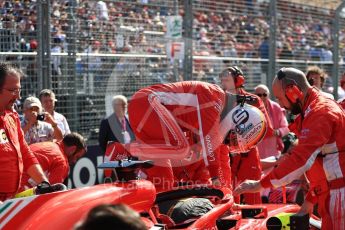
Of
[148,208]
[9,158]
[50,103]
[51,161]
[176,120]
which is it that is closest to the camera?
[148,208]

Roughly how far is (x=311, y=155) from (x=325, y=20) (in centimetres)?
1279

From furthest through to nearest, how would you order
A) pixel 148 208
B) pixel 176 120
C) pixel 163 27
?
1. pixel 163 27
2. pixel 176 120
3. pixel 148 208

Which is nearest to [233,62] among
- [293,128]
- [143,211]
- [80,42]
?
[80,42]

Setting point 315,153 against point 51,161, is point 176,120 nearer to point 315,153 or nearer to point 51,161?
point 51,161

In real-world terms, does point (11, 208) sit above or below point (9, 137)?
below

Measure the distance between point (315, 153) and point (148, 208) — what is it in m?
1.13

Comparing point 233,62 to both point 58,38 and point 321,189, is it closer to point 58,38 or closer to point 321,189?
point 58,38

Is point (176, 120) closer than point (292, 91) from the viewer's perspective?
No

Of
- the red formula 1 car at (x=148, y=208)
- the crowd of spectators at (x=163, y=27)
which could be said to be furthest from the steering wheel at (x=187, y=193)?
the crowd of spectators at (x=163, y=27)

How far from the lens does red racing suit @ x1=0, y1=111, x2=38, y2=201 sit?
214 inches

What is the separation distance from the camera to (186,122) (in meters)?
7.06

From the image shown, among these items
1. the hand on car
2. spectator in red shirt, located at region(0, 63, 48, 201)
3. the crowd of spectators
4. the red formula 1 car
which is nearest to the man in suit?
the crowd of spectators

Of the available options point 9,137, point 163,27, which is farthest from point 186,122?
point 163,27

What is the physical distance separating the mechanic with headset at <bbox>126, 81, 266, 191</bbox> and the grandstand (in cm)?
289
